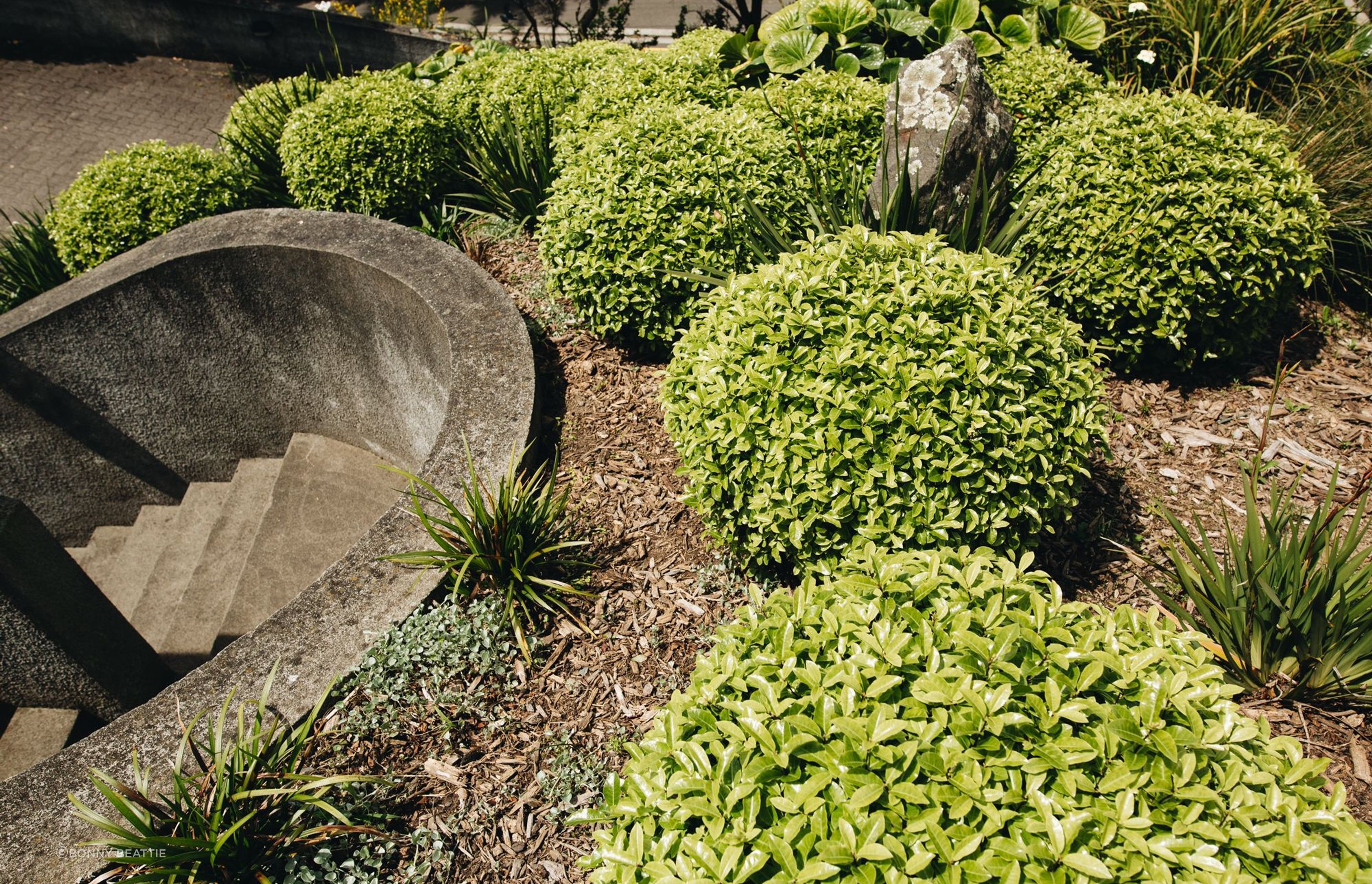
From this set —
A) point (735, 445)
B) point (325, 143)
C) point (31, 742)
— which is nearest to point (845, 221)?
point (735, 445)

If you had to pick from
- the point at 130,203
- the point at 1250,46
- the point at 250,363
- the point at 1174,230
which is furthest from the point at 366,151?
the point at 1250,46

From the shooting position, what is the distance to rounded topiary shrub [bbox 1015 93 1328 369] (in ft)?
12.6

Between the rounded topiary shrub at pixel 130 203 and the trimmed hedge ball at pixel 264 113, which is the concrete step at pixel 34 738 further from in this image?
the trimmed hedge ball at pixel 264 113

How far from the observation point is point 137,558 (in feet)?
19.0

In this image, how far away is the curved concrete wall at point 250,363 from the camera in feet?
13.5

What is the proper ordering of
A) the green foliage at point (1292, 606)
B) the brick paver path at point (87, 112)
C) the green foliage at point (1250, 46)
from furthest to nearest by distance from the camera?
the brick paver path at point (87, 112), the green foliage at point (1250, 46), the green foliage at point (1292, 606)

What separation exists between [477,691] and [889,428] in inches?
73.0

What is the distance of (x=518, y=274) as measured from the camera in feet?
16.8

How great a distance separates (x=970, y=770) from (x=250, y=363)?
214 inches

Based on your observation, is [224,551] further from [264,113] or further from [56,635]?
[264,113]

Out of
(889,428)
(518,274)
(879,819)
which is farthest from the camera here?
(518,274)

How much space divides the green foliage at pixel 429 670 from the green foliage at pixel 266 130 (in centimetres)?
461

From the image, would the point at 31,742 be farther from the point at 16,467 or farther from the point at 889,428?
the point at 889,428

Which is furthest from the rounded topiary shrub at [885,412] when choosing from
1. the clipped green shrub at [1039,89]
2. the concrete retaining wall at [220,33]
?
the concrete retaining wall at [220,33]
